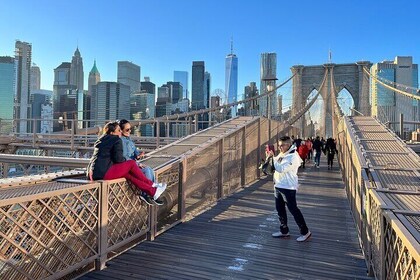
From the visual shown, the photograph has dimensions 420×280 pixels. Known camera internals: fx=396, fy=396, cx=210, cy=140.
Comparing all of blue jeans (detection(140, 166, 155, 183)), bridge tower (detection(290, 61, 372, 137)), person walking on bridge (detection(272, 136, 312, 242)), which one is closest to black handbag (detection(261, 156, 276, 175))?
person walking on bridge (detection(272, 136, 312, 242))

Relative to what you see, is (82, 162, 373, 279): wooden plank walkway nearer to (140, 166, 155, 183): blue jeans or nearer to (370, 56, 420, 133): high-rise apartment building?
(140, 166, 155, 183): blue jeans

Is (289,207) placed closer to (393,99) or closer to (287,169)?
(287,169)

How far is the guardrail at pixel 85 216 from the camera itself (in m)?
2.71

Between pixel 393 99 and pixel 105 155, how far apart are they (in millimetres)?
24768

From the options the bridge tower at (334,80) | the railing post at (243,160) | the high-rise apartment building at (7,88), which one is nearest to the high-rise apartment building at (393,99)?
the bridge tower at (334,80)

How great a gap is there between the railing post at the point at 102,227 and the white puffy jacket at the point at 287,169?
1.88m

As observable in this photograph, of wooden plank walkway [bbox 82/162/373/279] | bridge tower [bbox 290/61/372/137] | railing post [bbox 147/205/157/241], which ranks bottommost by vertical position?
wooden plank walkway [bbox 82/162/373/279]

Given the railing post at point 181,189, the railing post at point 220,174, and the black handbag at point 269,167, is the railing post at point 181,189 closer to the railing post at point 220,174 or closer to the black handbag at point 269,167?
the black handbag at point 269,167

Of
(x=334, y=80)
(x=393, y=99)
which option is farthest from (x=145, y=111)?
(x=334, y=80)

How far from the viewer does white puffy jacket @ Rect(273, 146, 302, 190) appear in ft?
14.2

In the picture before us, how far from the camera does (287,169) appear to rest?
4.32 m

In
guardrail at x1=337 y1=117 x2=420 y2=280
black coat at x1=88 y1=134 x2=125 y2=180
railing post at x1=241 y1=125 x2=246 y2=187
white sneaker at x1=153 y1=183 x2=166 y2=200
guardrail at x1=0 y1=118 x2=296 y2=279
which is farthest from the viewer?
railing post at x1=241 y1=125 x2=246 y2=187

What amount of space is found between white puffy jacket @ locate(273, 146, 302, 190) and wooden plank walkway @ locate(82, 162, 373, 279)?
2.15 feet

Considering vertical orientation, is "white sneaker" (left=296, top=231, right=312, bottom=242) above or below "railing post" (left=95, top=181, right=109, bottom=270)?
below
